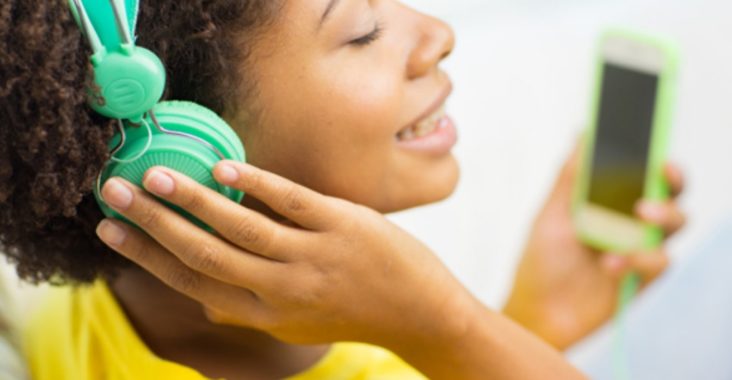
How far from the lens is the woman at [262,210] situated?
78cm

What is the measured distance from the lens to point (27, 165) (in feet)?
2.63

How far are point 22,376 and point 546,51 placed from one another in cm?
125

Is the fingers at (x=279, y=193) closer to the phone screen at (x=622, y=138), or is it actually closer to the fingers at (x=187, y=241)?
the fingers at (x=187, y=241)

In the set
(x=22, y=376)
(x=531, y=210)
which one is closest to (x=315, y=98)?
(x=22, y=376)

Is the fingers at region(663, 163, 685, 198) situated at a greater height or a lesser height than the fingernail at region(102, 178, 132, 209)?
lesser

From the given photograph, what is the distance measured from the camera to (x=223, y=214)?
79 cm

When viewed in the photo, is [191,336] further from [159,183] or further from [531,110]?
[531,110]

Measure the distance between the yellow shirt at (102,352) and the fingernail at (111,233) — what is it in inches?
7.6

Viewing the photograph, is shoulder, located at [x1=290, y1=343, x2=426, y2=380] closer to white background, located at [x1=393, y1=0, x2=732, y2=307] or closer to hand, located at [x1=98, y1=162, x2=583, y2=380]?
hand, located at [x1=98, y1=162, x2=583, y2=380]

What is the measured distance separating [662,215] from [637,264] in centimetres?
7

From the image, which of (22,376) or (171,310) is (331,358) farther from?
(22,376)

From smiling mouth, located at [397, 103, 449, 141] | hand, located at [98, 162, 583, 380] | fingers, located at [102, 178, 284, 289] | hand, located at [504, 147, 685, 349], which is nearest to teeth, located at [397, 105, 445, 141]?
smiling mouth, located at [397, 103, 449, 141]

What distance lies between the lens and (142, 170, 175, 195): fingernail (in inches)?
29.9

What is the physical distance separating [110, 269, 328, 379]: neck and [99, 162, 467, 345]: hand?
84 mm
